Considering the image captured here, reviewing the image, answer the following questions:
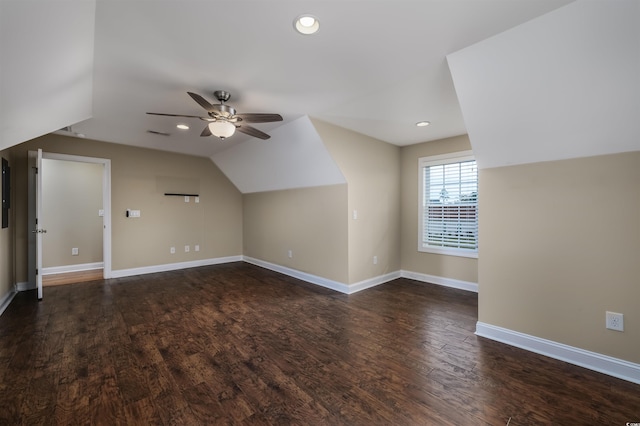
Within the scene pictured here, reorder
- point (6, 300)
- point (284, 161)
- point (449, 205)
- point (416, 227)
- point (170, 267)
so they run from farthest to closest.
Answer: point (170, 267) → point (416, 227) → point (284, 161) → point (449, 205) → point (6, 300)

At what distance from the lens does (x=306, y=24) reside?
5.72 feet

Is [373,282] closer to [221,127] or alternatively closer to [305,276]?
[305,276]

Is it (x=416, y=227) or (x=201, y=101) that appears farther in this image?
(x=416, y=227)

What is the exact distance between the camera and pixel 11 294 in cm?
381

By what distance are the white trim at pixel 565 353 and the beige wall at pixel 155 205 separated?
5477mm

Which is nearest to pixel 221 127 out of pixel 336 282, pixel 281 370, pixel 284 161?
pixel 284 161

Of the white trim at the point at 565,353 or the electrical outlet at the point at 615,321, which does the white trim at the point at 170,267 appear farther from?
the electrical outlet at the point at 615,321

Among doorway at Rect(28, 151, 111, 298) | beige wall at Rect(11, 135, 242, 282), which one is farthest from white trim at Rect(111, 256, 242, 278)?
doorway at Rect(28, 151, 111, 298)

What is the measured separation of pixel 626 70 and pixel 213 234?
6.50 m

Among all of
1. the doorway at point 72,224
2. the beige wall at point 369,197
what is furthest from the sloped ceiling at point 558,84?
the doorway at point 72,224

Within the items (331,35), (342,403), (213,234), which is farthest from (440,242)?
(213,234)

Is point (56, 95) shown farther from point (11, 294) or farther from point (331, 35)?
point (11, 294)

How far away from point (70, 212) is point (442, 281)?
24.0ft

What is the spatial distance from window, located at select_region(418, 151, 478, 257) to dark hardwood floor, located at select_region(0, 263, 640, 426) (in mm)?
1061
